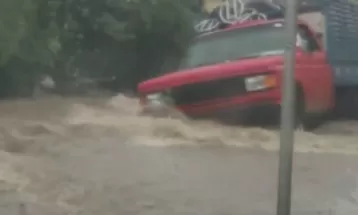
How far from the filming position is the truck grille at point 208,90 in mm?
11773

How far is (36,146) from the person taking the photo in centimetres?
949

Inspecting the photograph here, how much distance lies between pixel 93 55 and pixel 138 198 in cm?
1248

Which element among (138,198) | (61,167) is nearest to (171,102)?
(61,167)

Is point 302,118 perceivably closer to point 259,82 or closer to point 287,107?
point 259,82

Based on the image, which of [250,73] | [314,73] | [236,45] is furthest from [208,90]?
[314,73]

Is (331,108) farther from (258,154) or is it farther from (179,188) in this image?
(179,188)

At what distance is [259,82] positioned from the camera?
11.7 meters

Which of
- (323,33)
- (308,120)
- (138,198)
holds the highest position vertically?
(323,33)

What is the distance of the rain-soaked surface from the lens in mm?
7051

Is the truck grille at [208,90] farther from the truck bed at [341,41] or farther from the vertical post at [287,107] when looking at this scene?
the vertical post at [287,107]

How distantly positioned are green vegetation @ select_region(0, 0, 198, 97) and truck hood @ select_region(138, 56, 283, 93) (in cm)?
369

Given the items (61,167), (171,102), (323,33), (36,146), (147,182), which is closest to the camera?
(147,182)

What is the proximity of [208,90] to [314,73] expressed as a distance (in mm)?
1744

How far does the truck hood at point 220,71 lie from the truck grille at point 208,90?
69mm
